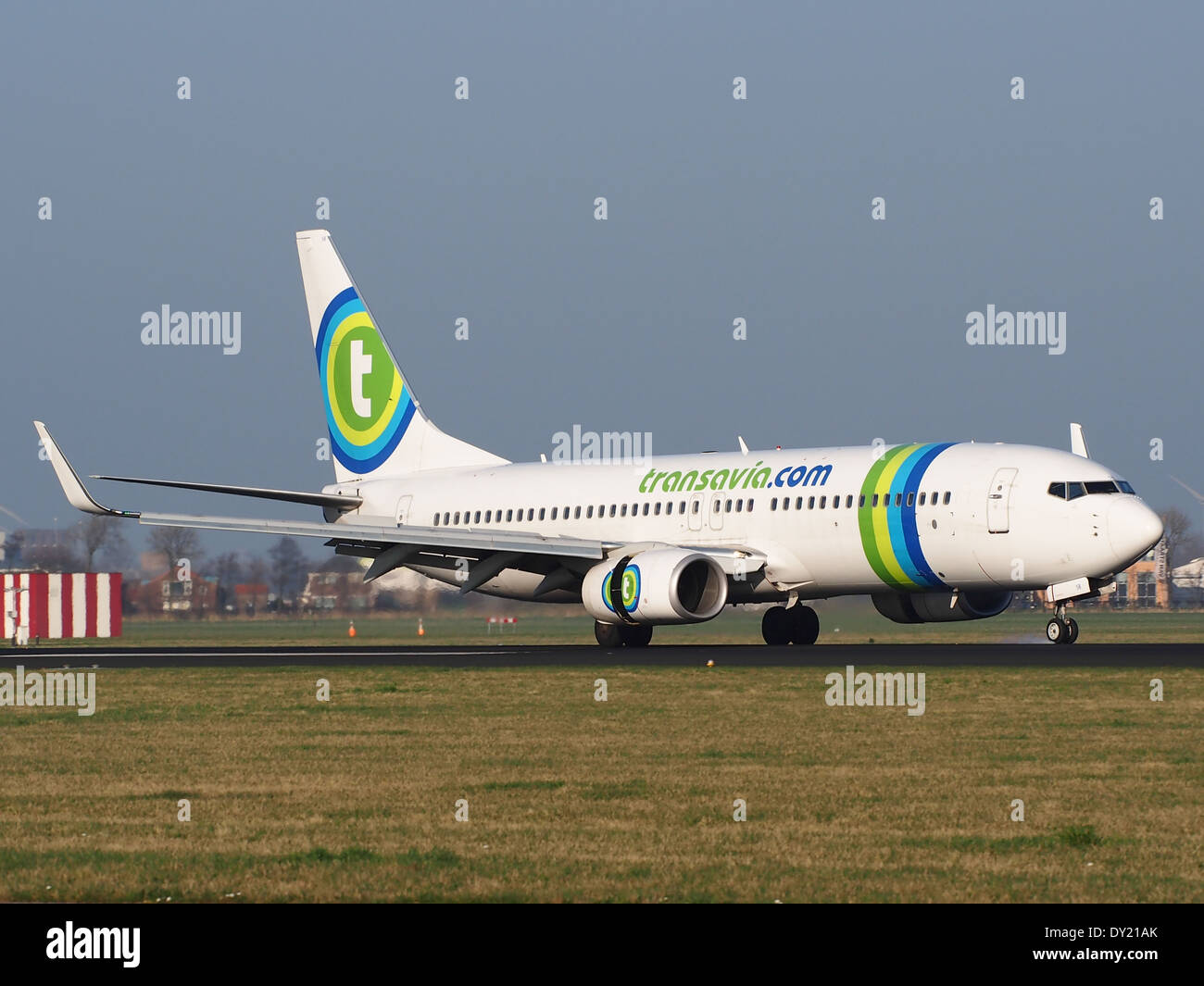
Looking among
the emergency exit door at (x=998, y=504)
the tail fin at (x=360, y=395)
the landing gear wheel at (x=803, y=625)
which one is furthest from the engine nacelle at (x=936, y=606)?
the tail fin at (x=360, y=395)

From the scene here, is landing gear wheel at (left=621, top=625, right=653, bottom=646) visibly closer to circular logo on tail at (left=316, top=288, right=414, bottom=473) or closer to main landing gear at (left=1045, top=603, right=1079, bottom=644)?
main landing gear at (left=1045, top=603, right=1079, bottom=644)

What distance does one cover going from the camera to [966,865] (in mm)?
10930

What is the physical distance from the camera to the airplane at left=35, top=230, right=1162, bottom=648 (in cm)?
3359

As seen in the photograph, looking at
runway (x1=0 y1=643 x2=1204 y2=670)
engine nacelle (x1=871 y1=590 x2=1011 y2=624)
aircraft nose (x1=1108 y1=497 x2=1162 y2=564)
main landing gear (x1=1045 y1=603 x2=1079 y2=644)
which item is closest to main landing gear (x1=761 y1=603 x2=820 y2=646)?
runway (x1=0 y1=643 x2=1204 y2=670)

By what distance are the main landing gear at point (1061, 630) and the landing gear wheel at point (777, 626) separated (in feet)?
20.2

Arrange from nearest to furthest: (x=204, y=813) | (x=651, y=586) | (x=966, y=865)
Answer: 1. (x=966, y=865)
2. (x=204, y=813)
3. (x=651, y=586)

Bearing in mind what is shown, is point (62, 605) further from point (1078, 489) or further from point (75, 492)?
point (1078, 489)

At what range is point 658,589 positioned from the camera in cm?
3506

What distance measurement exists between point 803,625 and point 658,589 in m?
5.26

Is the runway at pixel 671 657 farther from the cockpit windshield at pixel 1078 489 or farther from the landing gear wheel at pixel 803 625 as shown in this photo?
the cockpit windshield at pixel 1078 489

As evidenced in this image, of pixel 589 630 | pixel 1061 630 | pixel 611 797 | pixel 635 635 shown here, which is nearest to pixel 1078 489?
pixel 1061 630

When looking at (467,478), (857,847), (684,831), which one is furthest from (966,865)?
(467,478)
